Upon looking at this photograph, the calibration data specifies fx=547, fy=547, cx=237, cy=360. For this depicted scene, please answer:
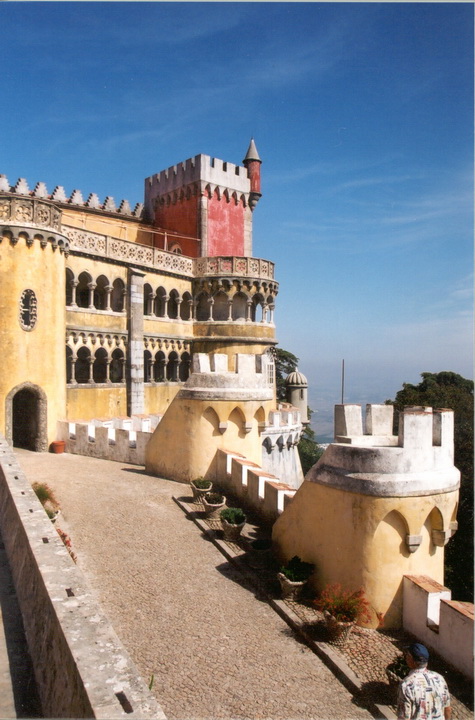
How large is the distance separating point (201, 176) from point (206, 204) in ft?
5.60

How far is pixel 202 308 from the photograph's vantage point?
3362cm

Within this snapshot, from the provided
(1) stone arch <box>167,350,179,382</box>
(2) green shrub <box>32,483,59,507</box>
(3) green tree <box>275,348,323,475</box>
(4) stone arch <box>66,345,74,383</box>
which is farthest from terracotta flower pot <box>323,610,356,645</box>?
(3) green tree <box>275,348,323,475</box>

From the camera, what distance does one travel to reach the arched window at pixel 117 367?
28.4 m

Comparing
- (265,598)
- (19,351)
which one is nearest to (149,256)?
(19,351)

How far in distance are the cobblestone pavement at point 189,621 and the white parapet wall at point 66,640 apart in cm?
186

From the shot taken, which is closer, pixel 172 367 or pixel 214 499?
pixel 214 499

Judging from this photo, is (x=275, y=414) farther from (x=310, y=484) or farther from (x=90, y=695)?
(x=90, y=695)

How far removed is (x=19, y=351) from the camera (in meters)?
21.2

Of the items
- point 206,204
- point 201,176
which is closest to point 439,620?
point 206,204

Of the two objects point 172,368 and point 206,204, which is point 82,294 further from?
point 206,204

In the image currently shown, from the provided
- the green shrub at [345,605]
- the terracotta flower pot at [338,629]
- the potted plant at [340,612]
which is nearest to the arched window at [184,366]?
the green shrub at [345,605]

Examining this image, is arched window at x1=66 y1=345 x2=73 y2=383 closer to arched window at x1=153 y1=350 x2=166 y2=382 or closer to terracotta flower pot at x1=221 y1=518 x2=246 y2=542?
arched window at x1=153 y1=350 x2=166 y2=382

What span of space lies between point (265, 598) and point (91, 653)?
599 centimetres

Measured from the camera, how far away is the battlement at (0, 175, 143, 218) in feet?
89.6
